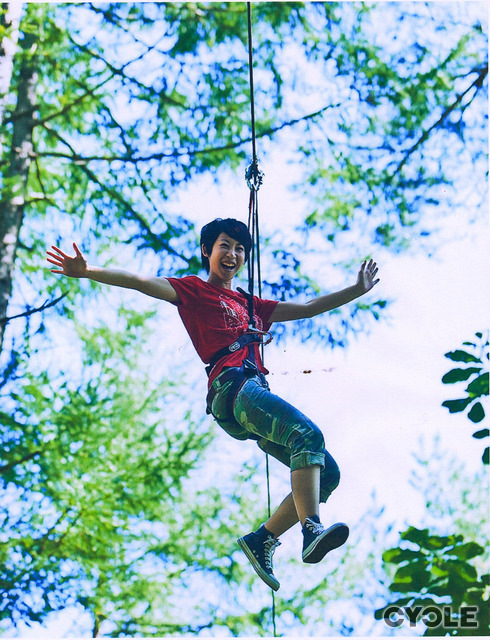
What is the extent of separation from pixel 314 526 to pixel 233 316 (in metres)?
1.02

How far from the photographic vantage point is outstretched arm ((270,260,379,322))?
12.7 ft

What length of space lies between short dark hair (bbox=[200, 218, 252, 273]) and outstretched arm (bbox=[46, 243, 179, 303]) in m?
0.48

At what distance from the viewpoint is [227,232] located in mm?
3898

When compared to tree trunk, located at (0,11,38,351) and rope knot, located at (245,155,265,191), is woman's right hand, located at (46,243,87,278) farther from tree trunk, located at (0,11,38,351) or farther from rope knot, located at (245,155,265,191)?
tree trunk, located at (0,11,38,351)

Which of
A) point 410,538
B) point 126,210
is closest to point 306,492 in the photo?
point 410,538

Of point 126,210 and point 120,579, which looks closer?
point 126,210

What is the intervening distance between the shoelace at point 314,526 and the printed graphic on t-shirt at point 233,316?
0.90 metres

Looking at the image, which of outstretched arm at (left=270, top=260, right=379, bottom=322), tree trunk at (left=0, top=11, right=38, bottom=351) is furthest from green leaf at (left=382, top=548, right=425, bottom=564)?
tree trunk at (left=0, top=11, right=38, bottom=351)

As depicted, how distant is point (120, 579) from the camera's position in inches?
287

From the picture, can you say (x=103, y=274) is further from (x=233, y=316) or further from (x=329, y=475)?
(x=329, y=475)

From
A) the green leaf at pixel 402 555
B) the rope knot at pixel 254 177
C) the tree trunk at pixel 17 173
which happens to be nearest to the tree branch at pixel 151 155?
the tree trunk at pixel 17 173

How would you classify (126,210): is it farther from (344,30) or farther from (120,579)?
(120,579)

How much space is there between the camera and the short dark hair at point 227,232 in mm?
3891

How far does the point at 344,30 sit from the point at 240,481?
163 inches
